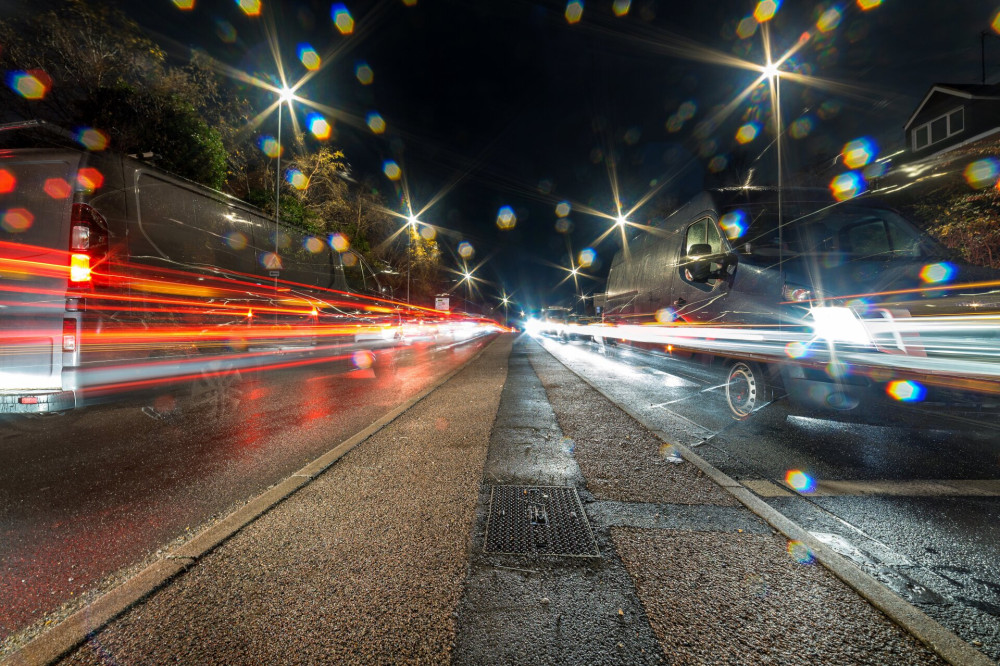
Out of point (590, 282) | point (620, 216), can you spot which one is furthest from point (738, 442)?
point (590, 282)

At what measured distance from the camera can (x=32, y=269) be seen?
165 inches

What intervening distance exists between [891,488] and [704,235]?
562 centimetres

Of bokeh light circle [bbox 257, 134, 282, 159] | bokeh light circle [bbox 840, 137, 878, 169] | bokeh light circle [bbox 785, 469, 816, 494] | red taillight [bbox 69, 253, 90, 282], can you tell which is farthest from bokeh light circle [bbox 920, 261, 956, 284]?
bokeh light circle [bbox 257, 134, 282, 159]

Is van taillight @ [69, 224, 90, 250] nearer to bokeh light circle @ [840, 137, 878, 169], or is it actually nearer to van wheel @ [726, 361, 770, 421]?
van wheel @ [726, 361, 770, 421]

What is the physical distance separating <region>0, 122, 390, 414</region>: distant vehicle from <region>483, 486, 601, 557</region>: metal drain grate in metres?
4.42

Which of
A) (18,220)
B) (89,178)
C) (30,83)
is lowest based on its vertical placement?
(18,220)

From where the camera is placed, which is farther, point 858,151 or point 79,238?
point 858,151

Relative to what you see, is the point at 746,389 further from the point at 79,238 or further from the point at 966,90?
the point at 966,90

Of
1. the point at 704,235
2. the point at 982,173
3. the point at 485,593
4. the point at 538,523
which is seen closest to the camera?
the point at 485,593

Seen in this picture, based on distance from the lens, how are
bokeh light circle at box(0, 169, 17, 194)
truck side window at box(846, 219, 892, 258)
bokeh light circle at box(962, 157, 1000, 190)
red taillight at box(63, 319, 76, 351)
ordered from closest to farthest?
red taillight at box(63, 319, 76, 351), bokeh light circle at box(0, 169, 17, 194), truck side window at box(846, 219, 892, 258), bokeh light circle at box(962, 157, 1000, 190)

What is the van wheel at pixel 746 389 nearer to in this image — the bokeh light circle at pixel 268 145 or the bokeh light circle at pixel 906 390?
the bokeh light circle at pixel 906 390

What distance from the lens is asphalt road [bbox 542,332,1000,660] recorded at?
1910 millimetres

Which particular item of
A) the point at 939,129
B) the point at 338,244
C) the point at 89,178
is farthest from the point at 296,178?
the point at 939,129

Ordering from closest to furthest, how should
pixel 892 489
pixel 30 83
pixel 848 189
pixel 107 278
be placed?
pixel 892 489, pixel 107 278, pixel 848 189, pixel 30 83
